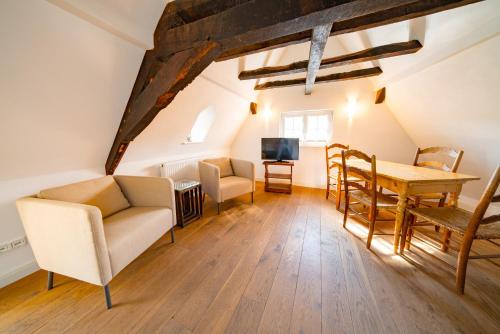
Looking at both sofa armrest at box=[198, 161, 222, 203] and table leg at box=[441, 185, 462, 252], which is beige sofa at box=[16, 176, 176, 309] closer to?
sofa armrest at box=[198, 161, 222, 203]

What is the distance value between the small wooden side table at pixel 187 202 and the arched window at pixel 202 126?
3.83 feet

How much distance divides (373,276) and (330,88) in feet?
10.5

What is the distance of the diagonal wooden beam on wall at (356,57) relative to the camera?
1788mm

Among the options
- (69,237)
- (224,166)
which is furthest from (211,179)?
(69,237)

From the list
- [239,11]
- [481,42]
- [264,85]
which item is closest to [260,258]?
[239,11]

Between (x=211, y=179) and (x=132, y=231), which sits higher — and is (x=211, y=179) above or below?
above

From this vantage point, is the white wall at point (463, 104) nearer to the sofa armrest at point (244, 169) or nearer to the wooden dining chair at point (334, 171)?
the wooden dining chair at point (334, 171)

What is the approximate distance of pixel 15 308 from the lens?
1.15m

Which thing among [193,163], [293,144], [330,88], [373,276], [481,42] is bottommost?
[373,276]

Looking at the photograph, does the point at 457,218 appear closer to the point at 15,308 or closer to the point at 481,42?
the point at 481,42

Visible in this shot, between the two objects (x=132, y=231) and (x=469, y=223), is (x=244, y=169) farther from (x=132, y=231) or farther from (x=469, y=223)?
(x=469, y=223)

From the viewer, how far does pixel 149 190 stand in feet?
5.73

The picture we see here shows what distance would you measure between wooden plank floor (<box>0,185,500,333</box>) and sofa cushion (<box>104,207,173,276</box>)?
0.27 meters

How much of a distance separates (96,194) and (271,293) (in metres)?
1.75
